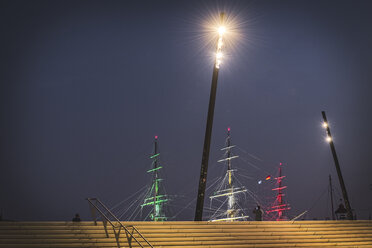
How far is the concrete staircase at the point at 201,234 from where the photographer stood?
1483 centimetres

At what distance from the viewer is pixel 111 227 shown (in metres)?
16.3

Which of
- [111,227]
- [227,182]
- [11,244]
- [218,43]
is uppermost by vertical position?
[227,182]

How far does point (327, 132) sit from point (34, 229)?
2230 centimetres

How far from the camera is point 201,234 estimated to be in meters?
17.1

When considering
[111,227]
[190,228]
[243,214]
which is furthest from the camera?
[243,214]

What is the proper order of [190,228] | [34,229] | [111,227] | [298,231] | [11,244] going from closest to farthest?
1. [11,244]
2. [34,229]
3. [111,227]
4. [190,228]
5. [298,231]

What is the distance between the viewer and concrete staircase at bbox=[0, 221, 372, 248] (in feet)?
48.6

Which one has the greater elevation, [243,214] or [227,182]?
[227,182]

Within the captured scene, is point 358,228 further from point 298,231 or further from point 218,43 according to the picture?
point 218,43

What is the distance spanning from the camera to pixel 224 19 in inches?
842

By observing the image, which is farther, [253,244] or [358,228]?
[358,228]

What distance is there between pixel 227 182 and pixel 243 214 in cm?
658

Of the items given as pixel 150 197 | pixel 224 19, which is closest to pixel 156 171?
pixel 150 197

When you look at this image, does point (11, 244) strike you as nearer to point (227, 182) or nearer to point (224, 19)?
point (224, 19)
